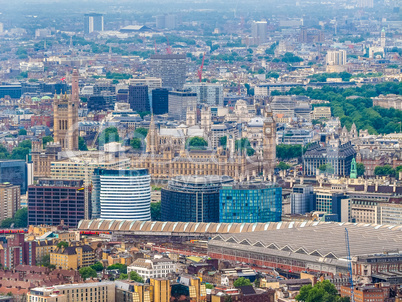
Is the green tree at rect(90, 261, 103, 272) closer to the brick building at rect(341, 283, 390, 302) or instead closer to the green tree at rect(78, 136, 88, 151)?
the brick building at rect(341, 283, 390, 302)

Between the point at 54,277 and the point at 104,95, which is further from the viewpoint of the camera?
the point at 104,95

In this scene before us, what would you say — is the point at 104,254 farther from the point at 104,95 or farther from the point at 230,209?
the point at 104,95

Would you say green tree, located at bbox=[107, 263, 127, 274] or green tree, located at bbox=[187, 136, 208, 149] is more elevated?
green tree, located at bbox=[187, 136, 208, 149]

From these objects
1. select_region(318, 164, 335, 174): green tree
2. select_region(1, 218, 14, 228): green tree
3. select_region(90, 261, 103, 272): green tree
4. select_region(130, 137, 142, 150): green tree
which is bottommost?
select_region(1, 218, 14, 228): green tree

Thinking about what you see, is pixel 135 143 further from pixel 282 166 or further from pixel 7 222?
pixel 7 222

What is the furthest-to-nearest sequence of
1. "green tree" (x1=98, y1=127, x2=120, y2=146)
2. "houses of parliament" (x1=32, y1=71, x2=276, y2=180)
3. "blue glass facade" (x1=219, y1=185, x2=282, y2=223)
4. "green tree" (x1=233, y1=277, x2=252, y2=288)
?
"green tree" (x1=98, y1=127, x2=120, y2=146), "houses of parliament" (x1=32, y1=71, x2=276, y2=180), "blue glass facade" (x1=219, y1=185, x2=282, y2=223), "green tree" (x1=233, y1=277, x2=252, y2=288)

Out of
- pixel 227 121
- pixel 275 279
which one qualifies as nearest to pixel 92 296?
pixel 275 279

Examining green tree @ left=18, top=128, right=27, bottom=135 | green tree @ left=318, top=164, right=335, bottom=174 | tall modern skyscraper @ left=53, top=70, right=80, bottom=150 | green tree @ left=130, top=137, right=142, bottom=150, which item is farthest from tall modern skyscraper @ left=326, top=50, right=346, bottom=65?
green tree @ left=318, top=164, right=335, bottom=174
